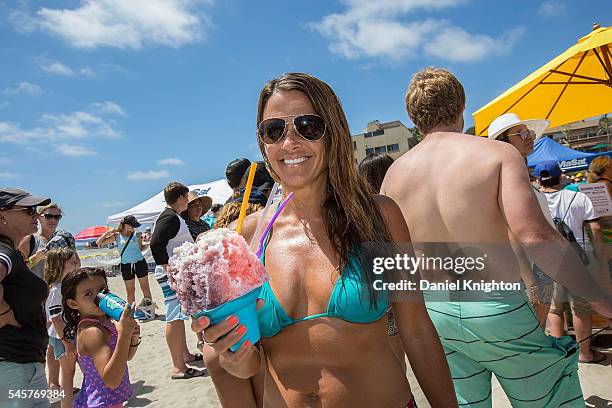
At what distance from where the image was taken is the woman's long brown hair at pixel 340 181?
1.56 meters

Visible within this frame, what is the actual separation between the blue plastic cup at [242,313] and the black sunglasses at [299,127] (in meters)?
0.65

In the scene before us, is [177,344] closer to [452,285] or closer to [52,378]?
[52,378]

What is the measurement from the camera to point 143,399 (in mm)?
4906

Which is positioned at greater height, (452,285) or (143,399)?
(452,285)

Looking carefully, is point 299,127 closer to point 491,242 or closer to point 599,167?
point 491,242

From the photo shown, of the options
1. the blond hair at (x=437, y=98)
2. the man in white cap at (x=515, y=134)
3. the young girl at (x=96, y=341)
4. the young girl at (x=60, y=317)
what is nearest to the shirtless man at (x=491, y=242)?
the blond hair at (x=437, y=98)

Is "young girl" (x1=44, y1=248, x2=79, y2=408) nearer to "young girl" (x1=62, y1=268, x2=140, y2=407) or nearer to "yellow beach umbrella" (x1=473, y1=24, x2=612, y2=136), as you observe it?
"young girl" (x1=62, y1=268, x2=140, y2=407)

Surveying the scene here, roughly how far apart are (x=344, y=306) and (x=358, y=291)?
0.25 feet

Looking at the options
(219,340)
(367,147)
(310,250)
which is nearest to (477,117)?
(310,250)

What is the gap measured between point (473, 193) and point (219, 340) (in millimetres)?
1463

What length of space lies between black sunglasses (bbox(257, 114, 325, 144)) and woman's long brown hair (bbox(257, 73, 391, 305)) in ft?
0.13

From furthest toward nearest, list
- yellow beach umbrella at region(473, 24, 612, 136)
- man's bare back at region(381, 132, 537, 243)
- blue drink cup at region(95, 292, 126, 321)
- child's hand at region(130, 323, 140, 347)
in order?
yellow beach umbrella at region(473, 24, 612, 136) → child's hand at region(130, 323, 140, 347) → blue drink cup at region(95, 292, 126, 321) → man's bare back at region(381, 132, 537, 243)

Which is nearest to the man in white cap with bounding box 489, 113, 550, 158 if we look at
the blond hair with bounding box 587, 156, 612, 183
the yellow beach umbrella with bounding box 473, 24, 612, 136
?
the yellow beach umbrella with bounding box 473, 24, 612, 136

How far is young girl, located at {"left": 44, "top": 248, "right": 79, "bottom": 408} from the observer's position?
4418mm
